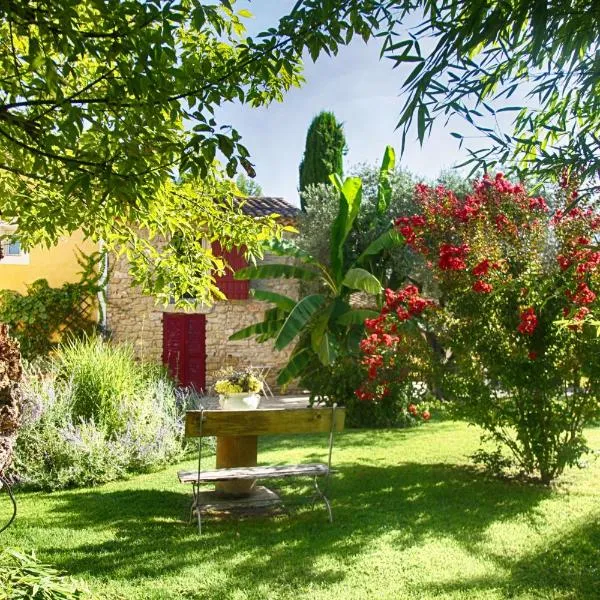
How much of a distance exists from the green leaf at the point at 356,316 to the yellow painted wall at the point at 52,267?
6.64 meters

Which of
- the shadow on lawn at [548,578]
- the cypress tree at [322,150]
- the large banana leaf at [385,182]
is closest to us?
the shadow on lawn at [548,578]

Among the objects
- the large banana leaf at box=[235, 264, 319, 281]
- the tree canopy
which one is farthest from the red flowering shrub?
the large banana leaf at box=[235, 264, 319, 281]

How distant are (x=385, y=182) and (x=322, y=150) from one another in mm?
4115

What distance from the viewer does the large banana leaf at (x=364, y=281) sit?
12.2 metres

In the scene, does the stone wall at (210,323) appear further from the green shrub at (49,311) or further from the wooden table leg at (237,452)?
the wooden table leg at (237,452)

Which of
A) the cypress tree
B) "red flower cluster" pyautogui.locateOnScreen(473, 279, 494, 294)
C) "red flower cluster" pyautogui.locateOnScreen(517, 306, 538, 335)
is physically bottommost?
"red flower cluster" pyautogui.locateOnScreen(517, 306, 538, 335)

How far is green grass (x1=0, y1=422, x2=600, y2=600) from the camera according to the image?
169 inches

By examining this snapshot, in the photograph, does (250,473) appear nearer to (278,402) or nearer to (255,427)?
(255,427)

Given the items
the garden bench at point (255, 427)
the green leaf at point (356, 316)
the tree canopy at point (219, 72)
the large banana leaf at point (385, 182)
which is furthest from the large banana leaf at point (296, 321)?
the tree canopy at point (219, 72)

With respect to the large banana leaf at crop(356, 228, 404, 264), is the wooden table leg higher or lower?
lower

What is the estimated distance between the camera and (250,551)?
16.5 feet

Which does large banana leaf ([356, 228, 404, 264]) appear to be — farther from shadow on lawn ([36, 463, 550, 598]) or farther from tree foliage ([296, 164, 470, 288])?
shadow on lawn ([36, 463, 550, 598])

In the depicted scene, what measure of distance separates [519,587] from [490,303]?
3185 mm

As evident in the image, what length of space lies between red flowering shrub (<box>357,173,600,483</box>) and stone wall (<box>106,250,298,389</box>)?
33.8ft
